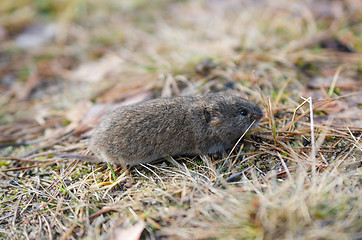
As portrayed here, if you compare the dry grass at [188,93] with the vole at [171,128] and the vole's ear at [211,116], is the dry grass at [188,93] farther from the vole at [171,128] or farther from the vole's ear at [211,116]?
the vole's ear at [211,116]

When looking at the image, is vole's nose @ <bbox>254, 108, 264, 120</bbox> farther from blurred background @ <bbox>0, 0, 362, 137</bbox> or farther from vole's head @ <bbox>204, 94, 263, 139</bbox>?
blurred background @ <bbox>0, 0, 362, 137</bbox>

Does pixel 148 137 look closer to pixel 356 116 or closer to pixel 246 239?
pixel 246 239

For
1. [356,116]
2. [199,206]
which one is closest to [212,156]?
[199,206]

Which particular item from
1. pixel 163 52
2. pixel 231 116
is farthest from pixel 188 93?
pixel 163 52

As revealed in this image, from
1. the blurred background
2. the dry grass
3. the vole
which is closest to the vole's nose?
the vole

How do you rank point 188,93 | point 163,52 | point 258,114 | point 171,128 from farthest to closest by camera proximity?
point 163,52 → point 188,93 → point 258,114 → point 171,128

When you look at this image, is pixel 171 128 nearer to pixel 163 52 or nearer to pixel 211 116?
pixel 211 116

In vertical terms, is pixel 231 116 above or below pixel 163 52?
below
